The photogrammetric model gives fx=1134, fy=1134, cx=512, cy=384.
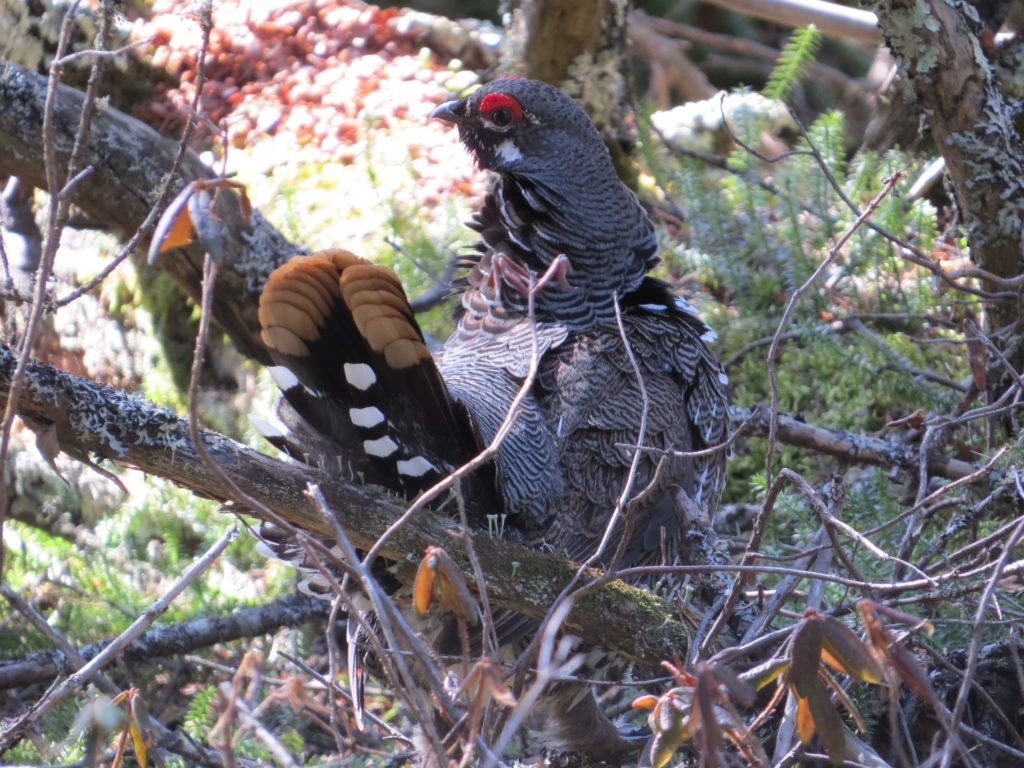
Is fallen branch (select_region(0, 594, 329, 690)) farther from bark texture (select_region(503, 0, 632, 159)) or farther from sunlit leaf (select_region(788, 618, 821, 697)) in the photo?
bark texture (select_region(503, 0, 632, 159))

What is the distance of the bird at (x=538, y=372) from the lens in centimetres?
239

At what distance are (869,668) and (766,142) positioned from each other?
639cm

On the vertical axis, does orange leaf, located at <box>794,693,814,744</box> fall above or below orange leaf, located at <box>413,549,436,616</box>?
below

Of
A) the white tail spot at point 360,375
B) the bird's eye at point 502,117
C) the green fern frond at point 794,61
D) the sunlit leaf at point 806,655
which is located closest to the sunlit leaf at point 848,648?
the sunlit leaf at point 806,655

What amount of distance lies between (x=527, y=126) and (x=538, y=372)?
35.7 inches

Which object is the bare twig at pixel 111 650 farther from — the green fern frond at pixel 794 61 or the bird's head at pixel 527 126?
the green fern frond at pixel 794 61

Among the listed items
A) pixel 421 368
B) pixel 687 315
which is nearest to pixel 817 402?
pixel 687 315

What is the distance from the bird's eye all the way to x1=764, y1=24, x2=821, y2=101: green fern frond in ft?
7.05

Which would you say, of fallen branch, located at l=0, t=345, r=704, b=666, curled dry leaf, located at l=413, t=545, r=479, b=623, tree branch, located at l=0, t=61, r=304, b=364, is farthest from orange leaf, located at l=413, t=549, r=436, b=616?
tree branch, located at l=0, t=61, r=304, b=364

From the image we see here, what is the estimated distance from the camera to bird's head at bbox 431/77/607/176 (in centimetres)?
367

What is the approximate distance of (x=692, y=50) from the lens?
957 cm

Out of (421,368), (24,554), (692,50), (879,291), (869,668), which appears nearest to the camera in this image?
(869,668)

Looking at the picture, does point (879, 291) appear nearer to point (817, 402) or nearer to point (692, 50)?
point (817, 402)

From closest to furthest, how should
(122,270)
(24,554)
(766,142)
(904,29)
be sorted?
(904,29) < (24,554) < (122,270) < (766,142)
